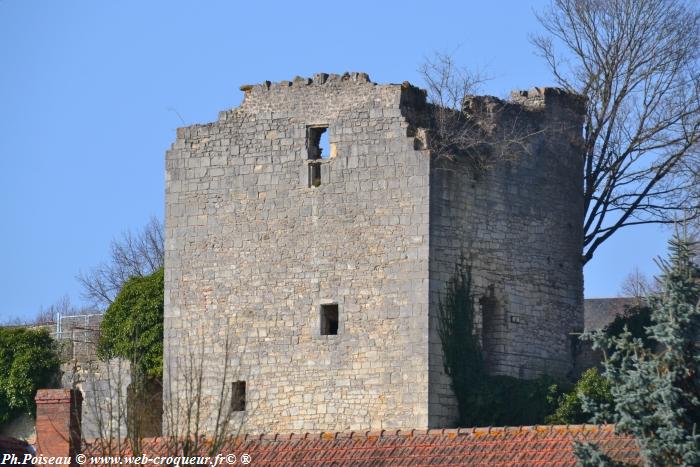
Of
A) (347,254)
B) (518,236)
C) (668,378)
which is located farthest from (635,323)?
(668,378)

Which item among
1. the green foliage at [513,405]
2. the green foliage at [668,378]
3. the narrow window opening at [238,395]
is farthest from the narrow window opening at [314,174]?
the green foliage at [668,378]

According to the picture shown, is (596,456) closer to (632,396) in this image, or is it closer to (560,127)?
(632,396)

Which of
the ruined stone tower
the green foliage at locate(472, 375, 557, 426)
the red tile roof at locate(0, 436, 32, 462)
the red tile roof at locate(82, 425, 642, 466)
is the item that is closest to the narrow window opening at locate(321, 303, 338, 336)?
the ruined stone tower

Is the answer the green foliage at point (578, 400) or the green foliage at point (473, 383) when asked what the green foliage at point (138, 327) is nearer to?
the green foliage at point (473, 383)

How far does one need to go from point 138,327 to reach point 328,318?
172 inches

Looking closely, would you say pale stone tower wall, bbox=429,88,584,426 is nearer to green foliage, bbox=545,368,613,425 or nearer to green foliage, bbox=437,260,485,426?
green foliage, bbox=437,260,485,426

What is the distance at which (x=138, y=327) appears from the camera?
102ft

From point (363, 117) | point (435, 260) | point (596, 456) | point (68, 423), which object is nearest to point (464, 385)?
point (435, 260)

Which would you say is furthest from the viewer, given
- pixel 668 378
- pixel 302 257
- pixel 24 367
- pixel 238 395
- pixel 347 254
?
pixel 24 367

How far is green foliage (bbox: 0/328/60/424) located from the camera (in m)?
33.2

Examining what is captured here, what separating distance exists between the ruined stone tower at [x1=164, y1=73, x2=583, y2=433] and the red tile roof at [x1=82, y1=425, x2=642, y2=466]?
145 inches

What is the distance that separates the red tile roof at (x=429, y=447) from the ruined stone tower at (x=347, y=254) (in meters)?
3.68

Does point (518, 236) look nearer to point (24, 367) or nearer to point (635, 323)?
point (635, 323)

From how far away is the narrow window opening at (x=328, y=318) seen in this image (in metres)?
27.9
